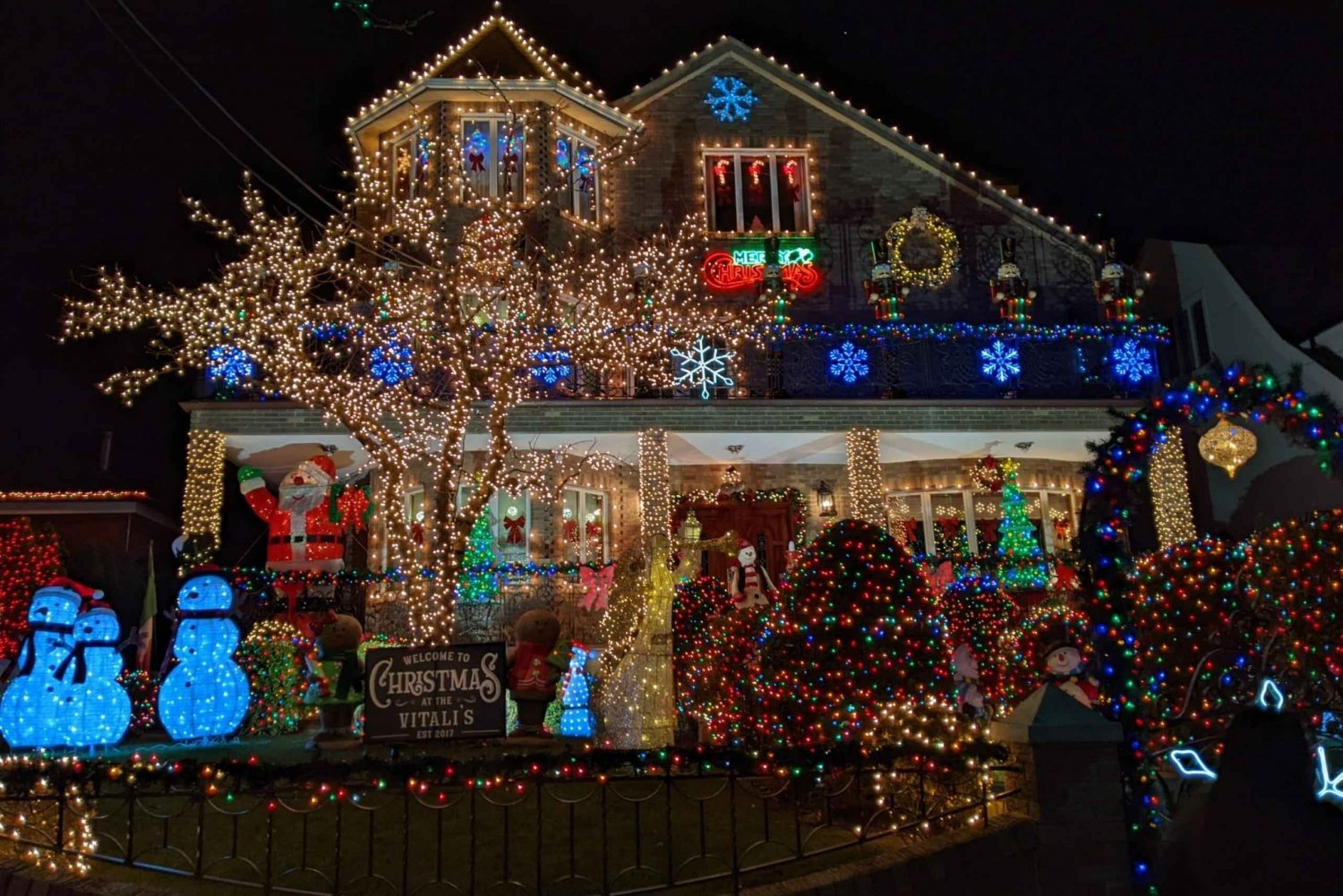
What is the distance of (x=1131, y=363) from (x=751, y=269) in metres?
7.67

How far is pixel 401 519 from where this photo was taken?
477 inches

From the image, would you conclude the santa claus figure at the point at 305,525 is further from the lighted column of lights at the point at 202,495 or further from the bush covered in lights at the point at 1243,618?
the bush covered in lights at the point at 1243,618

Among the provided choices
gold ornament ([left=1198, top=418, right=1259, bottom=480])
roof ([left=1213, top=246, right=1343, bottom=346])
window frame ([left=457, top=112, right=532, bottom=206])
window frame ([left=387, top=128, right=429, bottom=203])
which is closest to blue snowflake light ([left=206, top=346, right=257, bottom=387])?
window frame ([left=387, top=128, right=429, bottom=203])

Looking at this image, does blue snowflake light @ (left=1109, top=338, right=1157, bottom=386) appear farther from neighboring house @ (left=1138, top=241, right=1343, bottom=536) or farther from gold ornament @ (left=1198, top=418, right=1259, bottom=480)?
gold ornament @ (left=1198, top=418, right=1259, bottom=480)

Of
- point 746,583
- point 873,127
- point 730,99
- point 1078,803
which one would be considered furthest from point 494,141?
point 1078,803

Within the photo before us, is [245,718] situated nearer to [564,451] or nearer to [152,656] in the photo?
[152,656]

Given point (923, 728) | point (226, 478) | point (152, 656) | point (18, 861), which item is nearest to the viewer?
point (18, 861)

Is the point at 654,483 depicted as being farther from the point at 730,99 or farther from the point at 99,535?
the point at 99,535

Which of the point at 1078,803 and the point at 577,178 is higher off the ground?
the point at 577,178

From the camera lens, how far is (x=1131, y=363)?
17.8 metres

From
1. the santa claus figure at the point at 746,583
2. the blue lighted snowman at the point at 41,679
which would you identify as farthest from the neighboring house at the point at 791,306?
the blue lighted snowman at the point at 41,679

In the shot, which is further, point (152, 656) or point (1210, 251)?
point (1210, 251)

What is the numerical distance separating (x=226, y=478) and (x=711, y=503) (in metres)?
10.8

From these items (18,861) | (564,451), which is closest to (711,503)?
(564,451)
